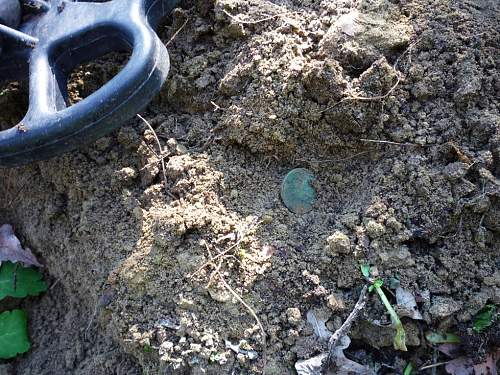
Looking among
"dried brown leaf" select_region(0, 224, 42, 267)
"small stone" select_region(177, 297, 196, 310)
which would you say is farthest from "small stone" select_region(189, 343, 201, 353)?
"dried brown leaf" select_region(0, 224, 42, 267)

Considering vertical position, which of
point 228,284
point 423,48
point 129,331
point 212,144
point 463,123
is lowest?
point 129,331

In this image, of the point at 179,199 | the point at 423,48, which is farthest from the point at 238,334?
the point at 423,48

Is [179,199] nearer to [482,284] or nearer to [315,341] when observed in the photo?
[315,341]

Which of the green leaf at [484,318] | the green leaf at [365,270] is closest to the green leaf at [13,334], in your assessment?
the green leaf at [365,270]

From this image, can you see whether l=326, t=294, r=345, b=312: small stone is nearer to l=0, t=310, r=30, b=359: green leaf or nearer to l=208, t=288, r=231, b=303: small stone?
l=208, t=288, r=231, b=303: small stone

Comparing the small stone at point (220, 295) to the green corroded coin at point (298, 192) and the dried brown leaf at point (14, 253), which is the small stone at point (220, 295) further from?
the dried brown leaf at point (14, 253)

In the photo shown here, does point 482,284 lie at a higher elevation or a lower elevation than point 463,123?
lower

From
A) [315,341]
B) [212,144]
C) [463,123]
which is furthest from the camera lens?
[212,144]
